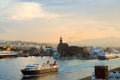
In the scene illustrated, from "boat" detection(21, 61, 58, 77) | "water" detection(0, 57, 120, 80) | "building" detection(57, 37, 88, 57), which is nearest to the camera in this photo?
"water" detection(0, 57, 120, 80)

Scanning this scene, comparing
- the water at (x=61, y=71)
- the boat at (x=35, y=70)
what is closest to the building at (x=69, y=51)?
the water at (x=61, y=71)

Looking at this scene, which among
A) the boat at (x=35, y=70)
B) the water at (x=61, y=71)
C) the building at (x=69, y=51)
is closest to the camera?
the water at (x=61, y=71)

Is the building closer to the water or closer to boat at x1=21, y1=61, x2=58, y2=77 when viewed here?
the water

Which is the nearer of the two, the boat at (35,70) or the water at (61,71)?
the water at (61,71)

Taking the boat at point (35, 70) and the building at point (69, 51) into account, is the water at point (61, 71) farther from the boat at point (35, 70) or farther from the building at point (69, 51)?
the building at point (69, 51)

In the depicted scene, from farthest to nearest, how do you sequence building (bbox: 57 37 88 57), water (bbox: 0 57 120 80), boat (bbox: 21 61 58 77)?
1. building (bbox: 57 37 88 57)
2. boat (bbox: 21 61 58 77)
3. water (bbox: 0 57 120 80)

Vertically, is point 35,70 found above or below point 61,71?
above

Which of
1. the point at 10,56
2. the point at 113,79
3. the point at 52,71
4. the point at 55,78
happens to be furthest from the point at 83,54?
the point at 113,79

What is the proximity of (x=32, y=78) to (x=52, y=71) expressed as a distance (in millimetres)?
8129

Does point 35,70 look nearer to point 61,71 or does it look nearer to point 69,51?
point 61,71

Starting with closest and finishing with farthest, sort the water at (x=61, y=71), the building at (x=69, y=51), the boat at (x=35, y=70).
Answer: the water at (x=61, y=71), the boat at (x=35, y=70), the building at (x=69, y=51)

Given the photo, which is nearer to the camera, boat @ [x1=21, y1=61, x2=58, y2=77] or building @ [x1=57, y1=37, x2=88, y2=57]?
boat @ [x1=21, y1=61, x2=58, y2=77]

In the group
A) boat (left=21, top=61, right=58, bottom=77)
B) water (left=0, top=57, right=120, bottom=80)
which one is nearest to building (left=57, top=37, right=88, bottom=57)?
water (left=0, top=57, right=120, bottom=80)

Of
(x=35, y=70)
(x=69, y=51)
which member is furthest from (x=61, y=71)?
(x=69, y=51)
